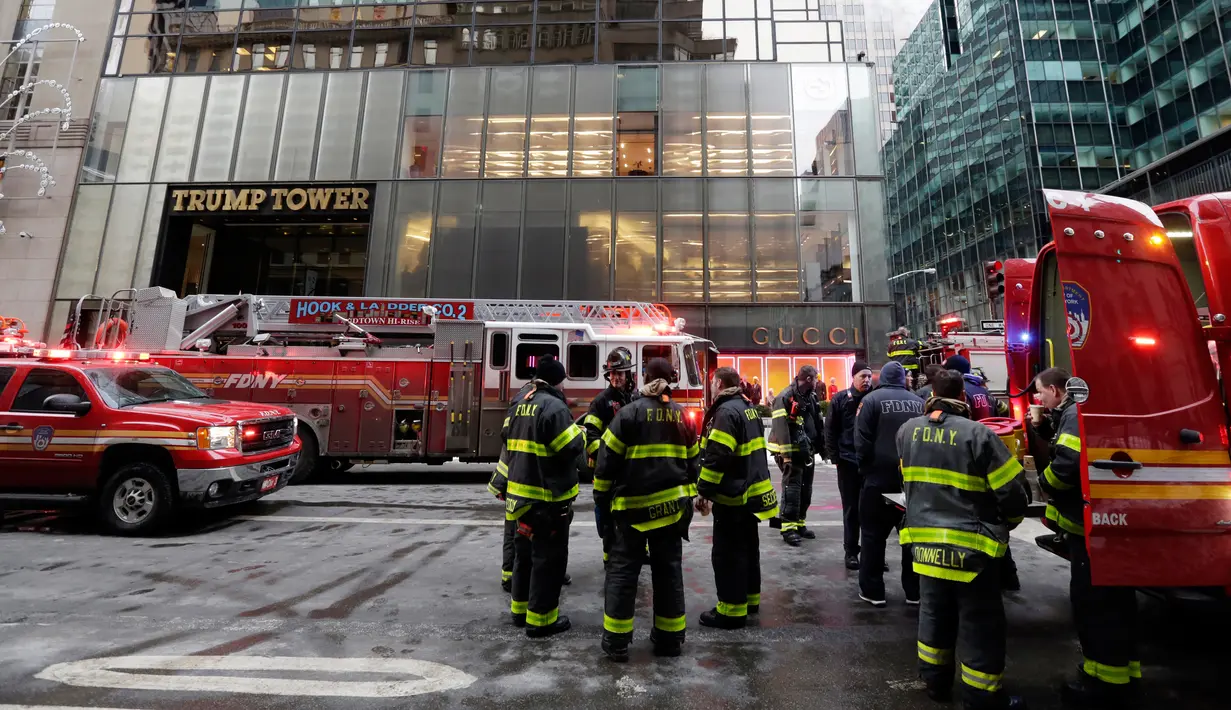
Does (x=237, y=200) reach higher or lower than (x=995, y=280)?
A: higher

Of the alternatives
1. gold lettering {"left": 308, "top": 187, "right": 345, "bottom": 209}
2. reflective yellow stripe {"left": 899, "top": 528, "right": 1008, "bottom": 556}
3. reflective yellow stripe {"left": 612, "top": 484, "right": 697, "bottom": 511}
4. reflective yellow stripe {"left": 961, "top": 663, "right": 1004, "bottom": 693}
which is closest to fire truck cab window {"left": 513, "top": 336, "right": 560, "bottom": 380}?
reflective yellow stripe {"left": 612, "top": 484, "right": 697, "bottom": 511}

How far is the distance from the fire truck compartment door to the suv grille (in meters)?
7.80

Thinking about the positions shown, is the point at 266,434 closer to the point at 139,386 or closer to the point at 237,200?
the point at 139,386

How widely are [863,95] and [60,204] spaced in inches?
1141

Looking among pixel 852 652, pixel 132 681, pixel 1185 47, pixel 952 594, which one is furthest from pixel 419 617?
pixel 1185 47

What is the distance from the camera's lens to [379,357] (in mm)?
9695

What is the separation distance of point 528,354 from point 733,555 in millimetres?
6634

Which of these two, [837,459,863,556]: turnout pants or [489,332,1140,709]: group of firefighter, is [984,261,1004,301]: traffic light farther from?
[837,459,863,556]: turnout pants

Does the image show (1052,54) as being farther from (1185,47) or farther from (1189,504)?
(1189,504)

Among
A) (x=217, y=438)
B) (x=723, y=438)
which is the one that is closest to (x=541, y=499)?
(x=723, y=438)

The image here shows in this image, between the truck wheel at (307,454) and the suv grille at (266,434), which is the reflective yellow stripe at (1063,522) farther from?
the truck wheel at (307,454)

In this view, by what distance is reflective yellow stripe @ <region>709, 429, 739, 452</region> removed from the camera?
12.4 ft

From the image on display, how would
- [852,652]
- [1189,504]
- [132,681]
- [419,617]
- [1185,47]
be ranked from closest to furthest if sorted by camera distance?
[1189,504] → [132,681] → [852,652] → [419,617] → [1185,47]

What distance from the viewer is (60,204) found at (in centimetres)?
1894
